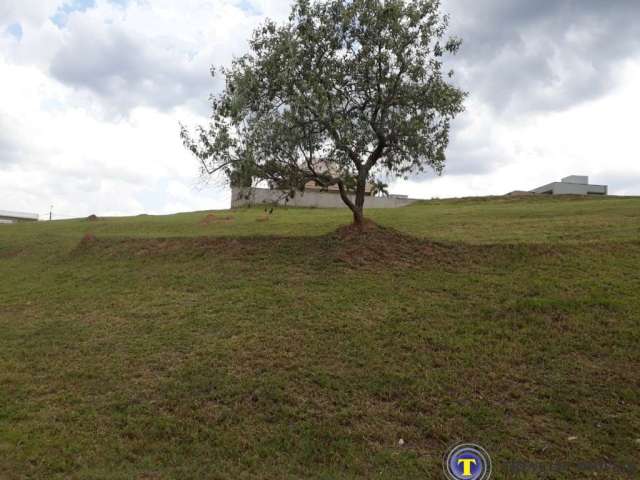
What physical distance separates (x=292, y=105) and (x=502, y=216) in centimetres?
1109

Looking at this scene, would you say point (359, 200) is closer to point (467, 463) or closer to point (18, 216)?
point (467, 463)

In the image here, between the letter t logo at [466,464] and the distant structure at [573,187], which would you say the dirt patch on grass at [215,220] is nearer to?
the letter t logo at [466,464]

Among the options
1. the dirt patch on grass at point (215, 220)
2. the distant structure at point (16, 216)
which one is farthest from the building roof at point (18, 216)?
the dirt patch on grass at point (215, 220)

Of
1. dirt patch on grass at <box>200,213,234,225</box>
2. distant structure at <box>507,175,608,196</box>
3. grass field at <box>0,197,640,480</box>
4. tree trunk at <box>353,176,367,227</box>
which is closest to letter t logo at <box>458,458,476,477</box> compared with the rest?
grass field at <box>0,197,640,480</box>

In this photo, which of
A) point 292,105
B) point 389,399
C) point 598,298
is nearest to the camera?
point 389,399

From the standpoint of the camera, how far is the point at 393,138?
12.4 meters

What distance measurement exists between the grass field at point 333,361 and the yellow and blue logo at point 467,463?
0.10 m

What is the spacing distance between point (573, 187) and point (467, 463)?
48590mm

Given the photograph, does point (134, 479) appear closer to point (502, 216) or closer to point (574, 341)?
point (574, 341)

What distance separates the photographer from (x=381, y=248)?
12164 mm

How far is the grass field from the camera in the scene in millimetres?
5070

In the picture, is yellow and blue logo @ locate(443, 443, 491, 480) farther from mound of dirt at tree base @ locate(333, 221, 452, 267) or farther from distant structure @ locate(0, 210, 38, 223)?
distant structure @ locate(0, 210, 38, 223)

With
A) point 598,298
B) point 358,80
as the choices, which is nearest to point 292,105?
point 358,80

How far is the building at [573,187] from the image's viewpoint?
154 ft
